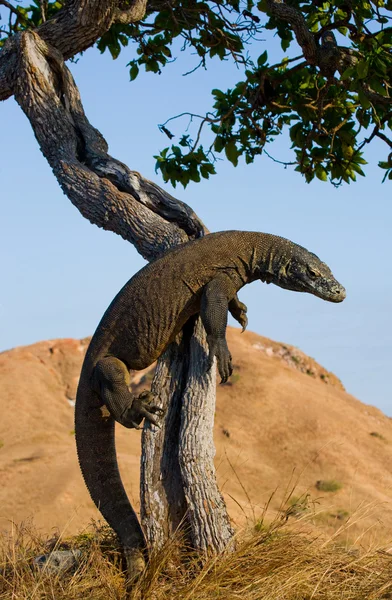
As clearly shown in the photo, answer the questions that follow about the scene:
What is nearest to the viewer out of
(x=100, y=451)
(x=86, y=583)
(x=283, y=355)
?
(x=86, y=583)

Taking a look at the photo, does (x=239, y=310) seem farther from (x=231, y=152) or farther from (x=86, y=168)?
(x=231, y=152)

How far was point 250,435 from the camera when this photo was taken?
20531 millimetres

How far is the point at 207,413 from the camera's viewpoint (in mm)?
5449

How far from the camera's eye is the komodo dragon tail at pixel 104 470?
545 centimetres

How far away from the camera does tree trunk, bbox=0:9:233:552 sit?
210 inches

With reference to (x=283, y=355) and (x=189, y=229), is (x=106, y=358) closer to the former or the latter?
(x=189, y=229)

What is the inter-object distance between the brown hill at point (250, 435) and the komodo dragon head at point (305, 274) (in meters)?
9.11

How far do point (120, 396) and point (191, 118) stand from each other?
365cm

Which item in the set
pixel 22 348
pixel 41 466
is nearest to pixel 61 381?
pixel 22 348

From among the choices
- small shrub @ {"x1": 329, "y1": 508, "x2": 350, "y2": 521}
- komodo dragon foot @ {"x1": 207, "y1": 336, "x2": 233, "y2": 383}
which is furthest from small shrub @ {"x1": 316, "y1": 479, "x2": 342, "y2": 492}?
komodo dragon foot @ {"x1": 207, "y1": 336, "x2": 233, "y2": 383}

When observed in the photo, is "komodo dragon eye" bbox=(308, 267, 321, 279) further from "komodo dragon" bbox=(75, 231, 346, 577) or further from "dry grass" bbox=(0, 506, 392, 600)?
"dry grass" bbox=(0, 506, 392, 600)

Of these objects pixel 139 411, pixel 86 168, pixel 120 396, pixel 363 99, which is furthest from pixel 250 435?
pixel 139 411

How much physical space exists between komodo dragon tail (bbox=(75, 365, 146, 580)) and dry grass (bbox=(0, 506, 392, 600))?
0.63 ft

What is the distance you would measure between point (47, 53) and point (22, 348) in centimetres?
1856
